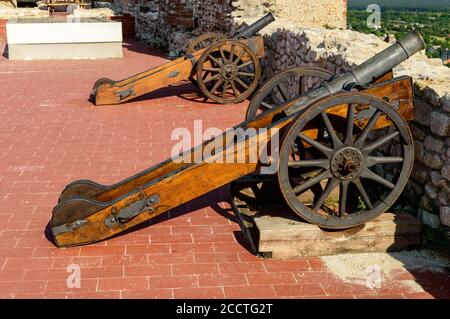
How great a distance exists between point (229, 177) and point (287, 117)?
0.56 m

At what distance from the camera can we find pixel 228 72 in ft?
27.8

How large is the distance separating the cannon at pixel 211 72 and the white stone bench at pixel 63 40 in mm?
4778

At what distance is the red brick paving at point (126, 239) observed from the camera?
3.66m

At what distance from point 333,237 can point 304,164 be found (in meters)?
0.57

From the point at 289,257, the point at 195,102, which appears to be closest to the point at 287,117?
the point at 289,257

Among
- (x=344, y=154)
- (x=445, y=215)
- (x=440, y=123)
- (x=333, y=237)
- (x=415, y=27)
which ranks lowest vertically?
(x=333, y=237)

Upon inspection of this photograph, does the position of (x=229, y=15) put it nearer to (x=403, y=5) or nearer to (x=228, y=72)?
(x=228, y=72)

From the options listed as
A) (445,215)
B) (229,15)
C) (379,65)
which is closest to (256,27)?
(229,15)

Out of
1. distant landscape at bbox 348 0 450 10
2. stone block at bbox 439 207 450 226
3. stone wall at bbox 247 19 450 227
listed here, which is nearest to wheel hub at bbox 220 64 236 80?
stone wall at bbox 247 19 450 227

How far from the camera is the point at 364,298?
3557 mm

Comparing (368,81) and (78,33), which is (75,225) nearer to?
(368,81)

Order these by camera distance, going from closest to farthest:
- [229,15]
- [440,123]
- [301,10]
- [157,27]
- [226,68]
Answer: [440,123] → [226,68] → [229,15] → [301,10] → [157,27]

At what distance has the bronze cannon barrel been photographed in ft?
13.9

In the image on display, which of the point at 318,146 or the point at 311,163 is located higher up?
the point at 318,146
